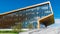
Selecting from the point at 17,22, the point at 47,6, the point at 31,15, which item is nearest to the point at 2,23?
the point at 17,22

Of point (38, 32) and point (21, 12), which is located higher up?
point (21, 12)

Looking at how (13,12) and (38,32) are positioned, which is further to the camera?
(13,12)

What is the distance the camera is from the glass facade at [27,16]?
24.9 meters

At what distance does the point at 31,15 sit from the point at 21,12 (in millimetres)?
1648

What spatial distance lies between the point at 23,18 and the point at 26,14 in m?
0.79

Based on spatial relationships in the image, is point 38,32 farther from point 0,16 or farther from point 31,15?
point 0,16

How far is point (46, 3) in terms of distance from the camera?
26266 mm

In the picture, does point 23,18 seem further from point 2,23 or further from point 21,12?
point 2,23

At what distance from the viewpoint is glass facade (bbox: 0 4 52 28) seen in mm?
24872

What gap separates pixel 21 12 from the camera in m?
25.9

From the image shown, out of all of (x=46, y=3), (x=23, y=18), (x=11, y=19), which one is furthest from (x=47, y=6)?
(x=11, y=19)

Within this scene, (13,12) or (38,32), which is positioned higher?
(13,12)

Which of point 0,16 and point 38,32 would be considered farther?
point 0,16

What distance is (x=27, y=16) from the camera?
83.3 ft
